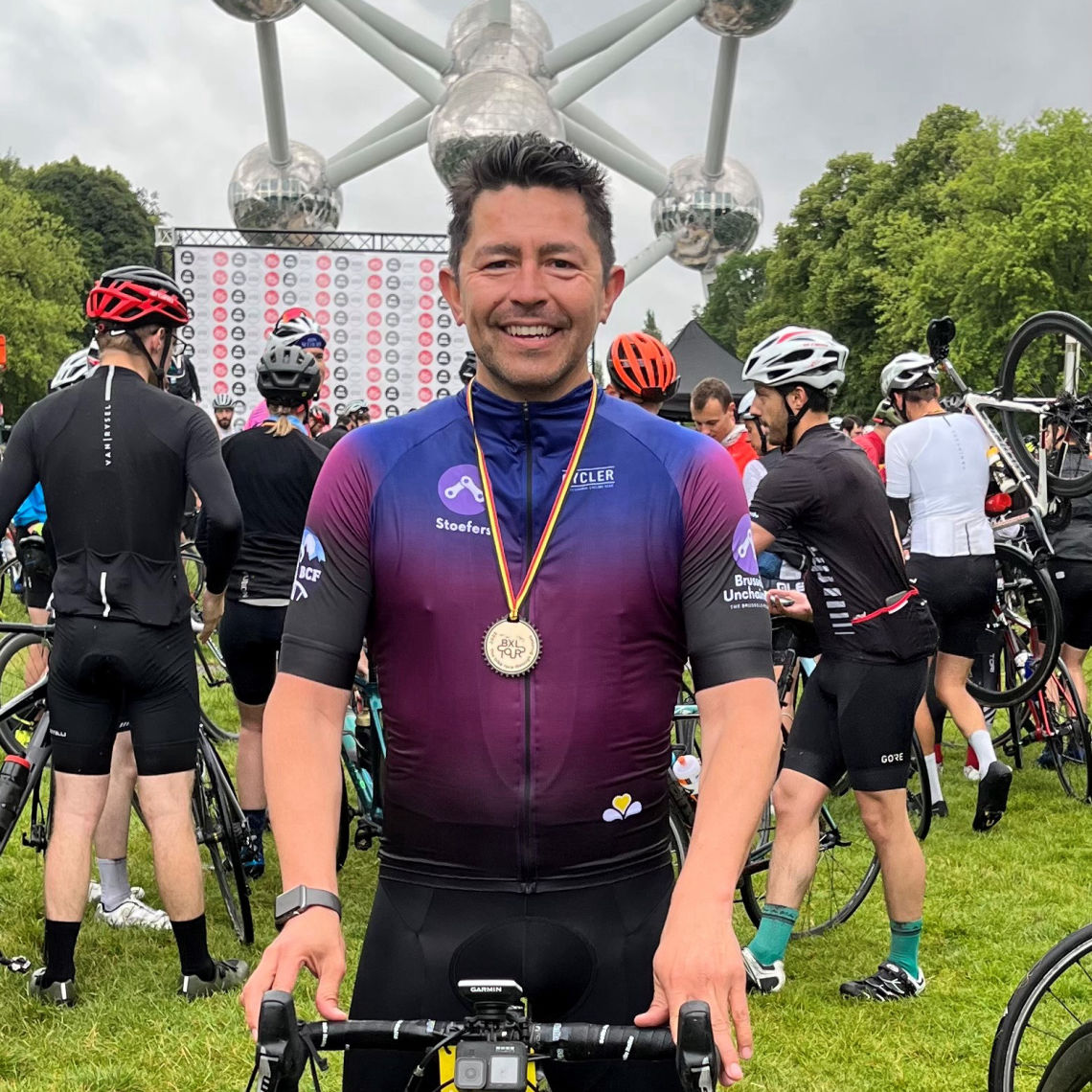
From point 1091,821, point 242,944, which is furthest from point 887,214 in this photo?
point 242,944

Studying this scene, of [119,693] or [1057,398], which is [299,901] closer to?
[119,693]

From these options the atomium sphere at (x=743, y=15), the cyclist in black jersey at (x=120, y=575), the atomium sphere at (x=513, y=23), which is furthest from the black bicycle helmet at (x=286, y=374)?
the atomium sphere at (x=743, y=15)

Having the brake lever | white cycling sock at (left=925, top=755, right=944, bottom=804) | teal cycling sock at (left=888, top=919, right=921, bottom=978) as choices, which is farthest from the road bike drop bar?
white cycling sock at (left=925, top=755, right=944, bottom=804)

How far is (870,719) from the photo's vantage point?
16.7ft

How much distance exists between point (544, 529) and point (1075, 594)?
7.52 meters

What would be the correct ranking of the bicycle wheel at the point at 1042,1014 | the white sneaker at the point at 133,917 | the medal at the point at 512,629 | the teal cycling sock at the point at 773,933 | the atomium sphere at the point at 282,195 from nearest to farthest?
the medal at the point at 512,629 < the bicycle wheel at the point at 1042,1014 < the teal cycling sock at the point at 773,933 < the white sneaker at the point at 133,917 < the atomium sphere at the point at 282,195

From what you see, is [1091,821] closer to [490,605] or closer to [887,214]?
[490,605]

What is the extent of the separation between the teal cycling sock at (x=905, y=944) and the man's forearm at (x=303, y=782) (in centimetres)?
383

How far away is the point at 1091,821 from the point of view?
811cm

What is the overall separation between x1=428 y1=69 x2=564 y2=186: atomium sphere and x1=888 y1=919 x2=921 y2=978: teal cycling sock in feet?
54.2

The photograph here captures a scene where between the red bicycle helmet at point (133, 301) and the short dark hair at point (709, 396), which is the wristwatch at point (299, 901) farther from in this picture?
the short dark hair at point (709, 396)

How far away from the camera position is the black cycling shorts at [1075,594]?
887cm

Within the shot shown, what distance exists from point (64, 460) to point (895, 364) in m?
4.56

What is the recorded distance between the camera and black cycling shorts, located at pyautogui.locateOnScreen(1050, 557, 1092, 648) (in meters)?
8.87
